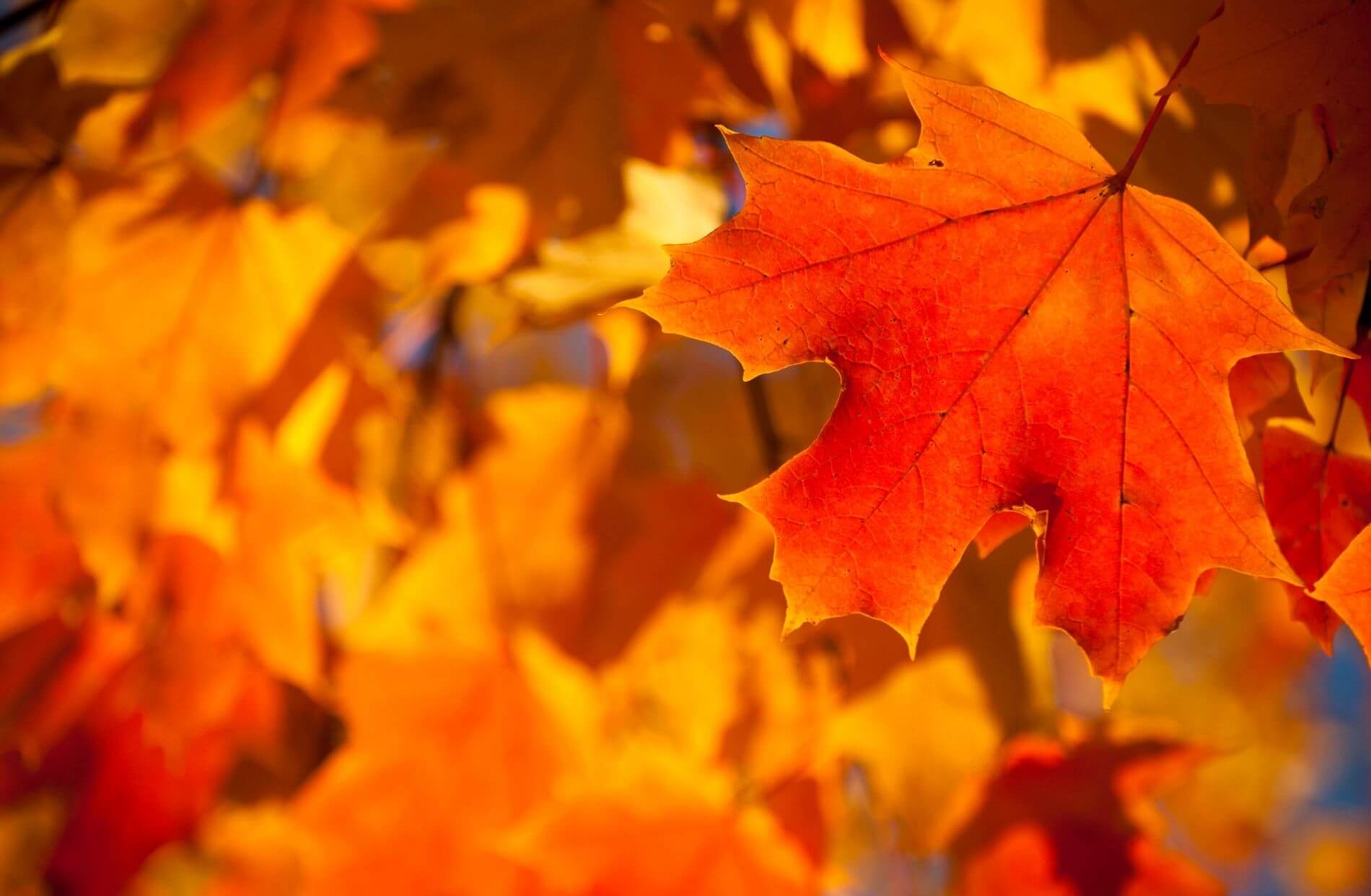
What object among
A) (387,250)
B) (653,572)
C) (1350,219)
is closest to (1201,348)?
(1350,219)

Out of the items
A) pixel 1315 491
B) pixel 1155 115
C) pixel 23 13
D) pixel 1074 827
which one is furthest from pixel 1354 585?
pixel 23 13

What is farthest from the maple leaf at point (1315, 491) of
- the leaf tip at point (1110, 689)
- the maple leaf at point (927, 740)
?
the maple leaf at point (927, 740)

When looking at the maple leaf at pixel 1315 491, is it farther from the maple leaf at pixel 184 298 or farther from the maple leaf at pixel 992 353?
the maple leaf at pixel 184 298

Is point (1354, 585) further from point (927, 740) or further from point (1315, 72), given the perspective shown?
point (927, 740)

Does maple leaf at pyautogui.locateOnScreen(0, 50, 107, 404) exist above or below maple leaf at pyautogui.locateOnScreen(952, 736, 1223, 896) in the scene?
above

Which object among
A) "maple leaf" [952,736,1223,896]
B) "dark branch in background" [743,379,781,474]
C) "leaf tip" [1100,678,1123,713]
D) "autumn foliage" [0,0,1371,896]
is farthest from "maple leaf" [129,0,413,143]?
"maple leaf" [952,736,1223,896]

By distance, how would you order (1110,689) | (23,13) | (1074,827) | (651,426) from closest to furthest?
(1110,689) < (23,13) < (1074,827) < (651,426)

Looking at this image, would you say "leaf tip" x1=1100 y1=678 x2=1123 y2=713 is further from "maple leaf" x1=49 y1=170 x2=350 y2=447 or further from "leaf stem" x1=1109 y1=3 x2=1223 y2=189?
"maple leaf" x1=49 y1=170 x2=350 y2=447

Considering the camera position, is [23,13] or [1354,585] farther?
[23,13]
